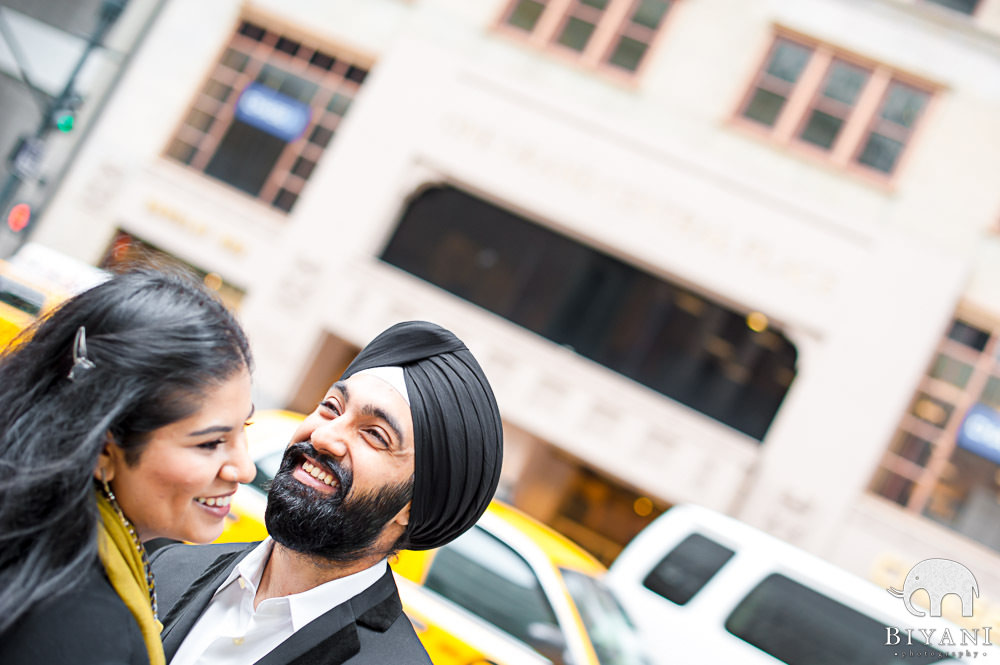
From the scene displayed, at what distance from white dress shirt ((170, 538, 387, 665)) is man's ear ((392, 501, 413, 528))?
0.33ft

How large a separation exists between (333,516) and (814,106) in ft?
38.3

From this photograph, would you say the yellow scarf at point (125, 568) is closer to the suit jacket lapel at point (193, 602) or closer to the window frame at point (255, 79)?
the suit jacket lapel at point (193, 602)

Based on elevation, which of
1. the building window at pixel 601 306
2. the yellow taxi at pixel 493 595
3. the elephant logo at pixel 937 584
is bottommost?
the yellow taxi at pixel 493 595

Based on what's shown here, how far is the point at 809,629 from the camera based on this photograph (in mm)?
5270

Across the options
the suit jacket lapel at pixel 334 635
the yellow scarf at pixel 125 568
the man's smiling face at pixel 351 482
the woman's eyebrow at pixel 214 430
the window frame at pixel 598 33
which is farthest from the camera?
the window frame at pixel 598 33

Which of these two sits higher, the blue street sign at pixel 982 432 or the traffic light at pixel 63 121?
the blue street sign at pixel 982 432

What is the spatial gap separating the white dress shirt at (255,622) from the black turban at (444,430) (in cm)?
18

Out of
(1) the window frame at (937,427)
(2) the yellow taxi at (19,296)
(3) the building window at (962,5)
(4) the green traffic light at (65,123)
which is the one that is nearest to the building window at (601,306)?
(1) the window frame at (937,427)

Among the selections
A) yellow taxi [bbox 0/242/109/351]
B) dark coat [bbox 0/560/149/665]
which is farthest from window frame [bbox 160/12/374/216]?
dark coat [bbox 0/560/149/665]

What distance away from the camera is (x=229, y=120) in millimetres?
13359

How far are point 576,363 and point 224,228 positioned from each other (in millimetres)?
5855

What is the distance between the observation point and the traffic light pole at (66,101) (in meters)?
11.9

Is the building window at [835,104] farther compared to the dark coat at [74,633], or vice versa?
the building window at [835,104]

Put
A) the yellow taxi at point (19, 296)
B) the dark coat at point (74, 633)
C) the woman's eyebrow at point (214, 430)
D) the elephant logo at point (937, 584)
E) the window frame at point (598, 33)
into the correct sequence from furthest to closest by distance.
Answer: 1. the window frame at point (598, 33)
2. the elephant logo at point (937, 584)
3. the yellow taxi at point (19, 296)
4. the woman's eyebrow at point (214, 430)
5. the dark coat at point (74, 633)
